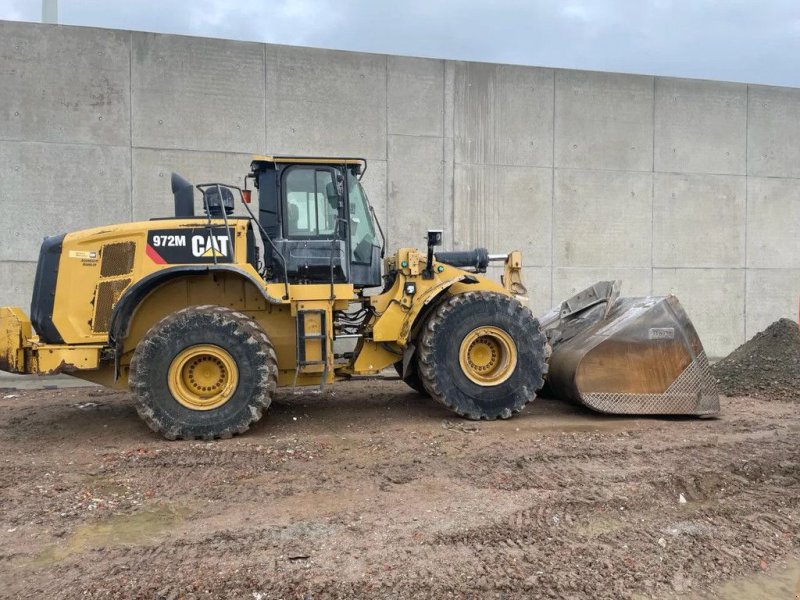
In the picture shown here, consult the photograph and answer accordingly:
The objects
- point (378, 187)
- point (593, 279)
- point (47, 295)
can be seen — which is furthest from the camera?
point (593, 279)

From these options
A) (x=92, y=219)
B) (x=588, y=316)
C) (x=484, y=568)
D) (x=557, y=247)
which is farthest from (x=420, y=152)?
(x=484, y=568)

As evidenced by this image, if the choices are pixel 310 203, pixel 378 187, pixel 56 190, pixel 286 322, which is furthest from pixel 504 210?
pixel 56 190

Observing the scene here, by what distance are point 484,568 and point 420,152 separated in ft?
26.2

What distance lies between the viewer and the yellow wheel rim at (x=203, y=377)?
550 cm

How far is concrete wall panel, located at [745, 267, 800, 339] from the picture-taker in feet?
37.5

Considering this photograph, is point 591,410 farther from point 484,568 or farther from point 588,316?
point 484,568

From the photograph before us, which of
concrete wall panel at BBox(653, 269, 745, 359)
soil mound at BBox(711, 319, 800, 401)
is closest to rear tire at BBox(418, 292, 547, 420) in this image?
soil mound at BBox(711, 319, 800, 401)

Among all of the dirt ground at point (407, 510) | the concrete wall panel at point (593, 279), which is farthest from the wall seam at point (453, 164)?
the dirt ground at point (407, 510)

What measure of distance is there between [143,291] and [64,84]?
16.7 feet

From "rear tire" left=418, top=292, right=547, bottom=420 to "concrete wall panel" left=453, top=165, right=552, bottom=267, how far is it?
412 cm

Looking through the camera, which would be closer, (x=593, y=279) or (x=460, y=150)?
(x=460, y=150)

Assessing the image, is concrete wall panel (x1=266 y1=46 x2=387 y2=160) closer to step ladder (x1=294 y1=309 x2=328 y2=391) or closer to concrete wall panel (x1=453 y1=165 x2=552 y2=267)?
concrete wall panel (x1=453 y1=165 x2=552 y2=267)

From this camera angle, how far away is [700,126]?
11203 millimetres

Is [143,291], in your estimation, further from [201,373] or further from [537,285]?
[537,285]
